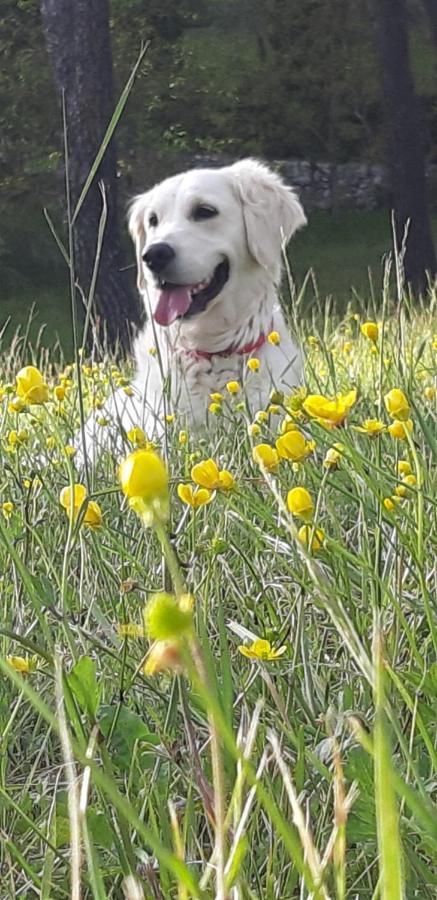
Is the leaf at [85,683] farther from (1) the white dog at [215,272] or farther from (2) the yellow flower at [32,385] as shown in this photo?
(1) the white dog at [215,272]

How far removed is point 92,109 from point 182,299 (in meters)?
4.08

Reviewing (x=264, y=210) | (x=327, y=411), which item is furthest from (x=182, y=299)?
(x=327, y=411)

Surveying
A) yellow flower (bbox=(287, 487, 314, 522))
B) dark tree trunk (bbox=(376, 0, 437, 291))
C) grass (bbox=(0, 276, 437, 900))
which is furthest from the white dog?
dark tree trunk (bbox=(376, 0, 437, 291))

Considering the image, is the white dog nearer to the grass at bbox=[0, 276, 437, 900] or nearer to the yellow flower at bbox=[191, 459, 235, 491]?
the grass at bbox=[0, 276, 437, 900]

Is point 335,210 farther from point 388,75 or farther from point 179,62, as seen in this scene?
A: point 388,75

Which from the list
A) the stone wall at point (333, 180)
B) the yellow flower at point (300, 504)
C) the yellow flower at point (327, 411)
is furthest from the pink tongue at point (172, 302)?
the stone wall at point (333, 180)

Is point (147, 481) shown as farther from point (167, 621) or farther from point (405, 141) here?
point (405, 141)

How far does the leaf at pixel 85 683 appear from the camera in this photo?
1.03 m

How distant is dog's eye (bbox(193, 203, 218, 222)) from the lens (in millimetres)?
4359

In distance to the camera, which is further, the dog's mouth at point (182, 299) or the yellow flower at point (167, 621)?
the dog's mouth at point (182, 299)

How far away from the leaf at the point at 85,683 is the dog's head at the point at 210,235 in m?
3.22

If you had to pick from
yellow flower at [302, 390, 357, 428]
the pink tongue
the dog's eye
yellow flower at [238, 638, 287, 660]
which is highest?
yellow flower at [302, 390, 357, 428]

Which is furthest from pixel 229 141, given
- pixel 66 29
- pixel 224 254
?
pixel 224 254

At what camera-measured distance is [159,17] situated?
68.7 ft
